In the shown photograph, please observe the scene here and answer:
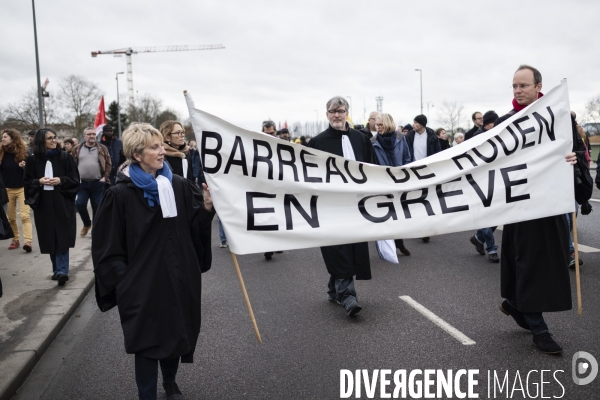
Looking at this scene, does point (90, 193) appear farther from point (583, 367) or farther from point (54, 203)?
point (583, 367)

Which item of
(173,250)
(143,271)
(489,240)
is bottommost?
(489,240)

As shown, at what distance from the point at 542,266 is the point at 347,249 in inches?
70.6

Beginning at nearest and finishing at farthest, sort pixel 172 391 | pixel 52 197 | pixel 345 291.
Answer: pixel 172 391
pixel 345 291
pixel 52 197

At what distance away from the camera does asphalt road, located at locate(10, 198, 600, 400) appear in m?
3.99

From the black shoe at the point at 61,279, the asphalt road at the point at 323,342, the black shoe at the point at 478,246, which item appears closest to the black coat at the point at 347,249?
the asphalt road at the point at 323,342

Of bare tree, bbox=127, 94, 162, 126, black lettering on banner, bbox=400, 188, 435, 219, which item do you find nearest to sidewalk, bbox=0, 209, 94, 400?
black lettering on banner, bbox=400, 188, 435, 219

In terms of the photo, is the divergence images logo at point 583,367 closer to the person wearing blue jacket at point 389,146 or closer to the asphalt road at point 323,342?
the asphalt road at point 323,342

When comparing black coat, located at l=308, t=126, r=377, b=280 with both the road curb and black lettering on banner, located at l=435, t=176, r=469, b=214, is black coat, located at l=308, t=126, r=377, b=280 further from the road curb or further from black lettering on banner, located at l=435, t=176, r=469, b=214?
the road curb

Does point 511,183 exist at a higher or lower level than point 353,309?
higher

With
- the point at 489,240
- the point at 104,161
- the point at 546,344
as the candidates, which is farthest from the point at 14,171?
the point at 546,344

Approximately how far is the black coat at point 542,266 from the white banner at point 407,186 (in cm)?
13

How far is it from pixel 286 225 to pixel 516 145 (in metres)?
2.02

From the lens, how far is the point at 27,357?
4492 millimetres

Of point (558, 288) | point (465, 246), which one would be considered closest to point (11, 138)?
point (465, 246)
